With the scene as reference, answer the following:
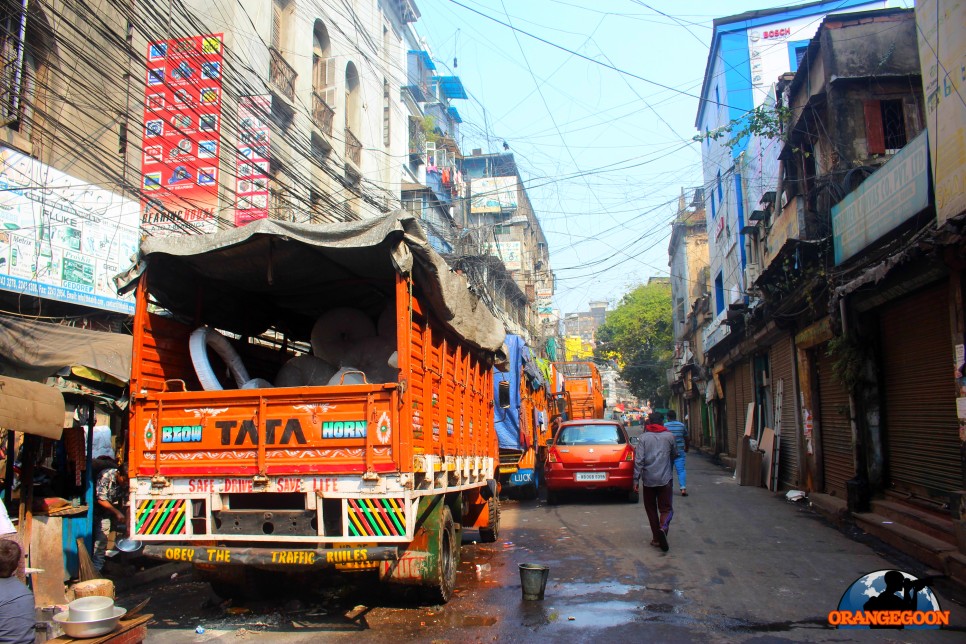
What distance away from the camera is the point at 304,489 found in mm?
5168

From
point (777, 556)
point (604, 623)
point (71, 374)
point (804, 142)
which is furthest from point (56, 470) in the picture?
point (804, 142)

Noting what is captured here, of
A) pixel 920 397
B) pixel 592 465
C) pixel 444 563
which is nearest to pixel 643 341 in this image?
pixel 592 465

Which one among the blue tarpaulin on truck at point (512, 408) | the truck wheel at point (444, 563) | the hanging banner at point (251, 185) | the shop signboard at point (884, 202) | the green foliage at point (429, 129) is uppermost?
the green foliage at point (429, 129)

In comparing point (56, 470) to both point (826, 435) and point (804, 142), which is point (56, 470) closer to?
point (826, 435)

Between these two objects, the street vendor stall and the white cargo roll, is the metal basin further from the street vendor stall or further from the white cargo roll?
the white cargo roll

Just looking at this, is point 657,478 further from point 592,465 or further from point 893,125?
point 893,125

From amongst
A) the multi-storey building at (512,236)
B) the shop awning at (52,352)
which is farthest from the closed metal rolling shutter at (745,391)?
the shop awning at (52,352)

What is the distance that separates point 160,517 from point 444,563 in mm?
2307

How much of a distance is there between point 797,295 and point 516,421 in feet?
18.6

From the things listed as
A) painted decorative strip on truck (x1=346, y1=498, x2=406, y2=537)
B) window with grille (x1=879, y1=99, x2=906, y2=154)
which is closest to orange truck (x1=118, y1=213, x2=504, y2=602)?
painted decorative strip on truck (x1=346, y1=498, x2=406, y2=537)

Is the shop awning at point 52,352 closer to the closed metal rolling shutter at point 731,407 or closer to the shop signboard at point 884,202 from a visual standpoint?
the shop signboard at point 884,202

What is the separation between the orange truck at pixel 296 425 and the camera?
5070 millimetres

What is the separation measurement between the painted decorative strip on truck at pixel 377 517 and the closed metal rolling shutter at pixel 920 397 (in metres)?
6.06

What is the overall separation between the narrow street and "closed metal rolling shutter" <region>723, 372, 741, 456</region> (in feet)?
44.0
